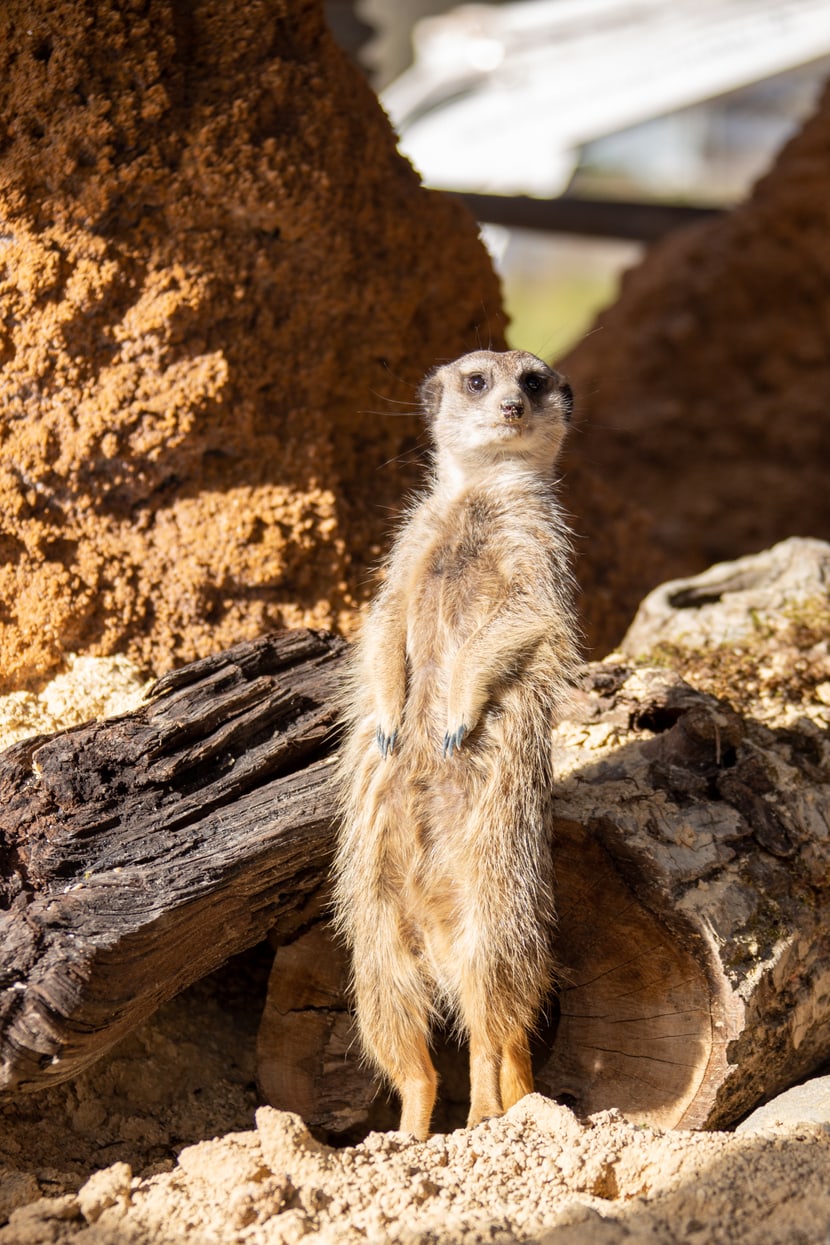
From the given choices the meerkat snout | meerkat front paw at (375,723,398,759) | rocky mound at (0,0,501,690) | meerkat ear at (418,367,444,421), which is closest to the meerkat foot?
meerkat front paw at (375,723,398,759)

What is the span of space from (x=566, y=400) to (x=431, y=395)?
11.9 inches

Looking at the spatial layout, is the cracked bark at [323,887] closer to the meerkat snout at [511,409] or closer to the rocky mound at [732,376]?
the meerkat snout at [511,409]

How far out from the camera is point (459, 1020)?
236 centimetres

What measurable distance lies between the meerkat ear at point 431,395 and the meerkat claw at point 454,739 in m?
0.82

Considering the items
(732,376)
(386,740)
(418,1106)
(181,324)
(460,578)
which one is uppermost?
(181,324)

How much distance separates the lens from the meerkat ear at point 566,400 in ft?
8.61

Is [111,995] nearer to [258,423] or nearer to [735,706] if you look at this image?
[258,423]

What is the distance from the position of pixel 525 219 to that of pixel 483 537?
4300mm

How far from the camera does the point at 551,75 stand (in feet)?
29.6

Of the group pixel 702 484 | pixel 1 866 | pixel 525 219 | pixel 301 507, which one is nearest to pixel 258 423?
pixel 301 507

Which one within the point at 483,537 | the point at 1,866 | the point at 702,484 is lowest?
the point at 702,484

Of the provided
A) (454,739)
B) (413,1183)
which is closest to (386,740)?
(454,739)

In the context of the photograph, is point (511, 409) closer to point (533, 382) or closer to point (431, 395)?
point (533, 382)

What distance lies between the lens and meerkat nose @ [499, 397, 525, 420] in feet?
7.72
